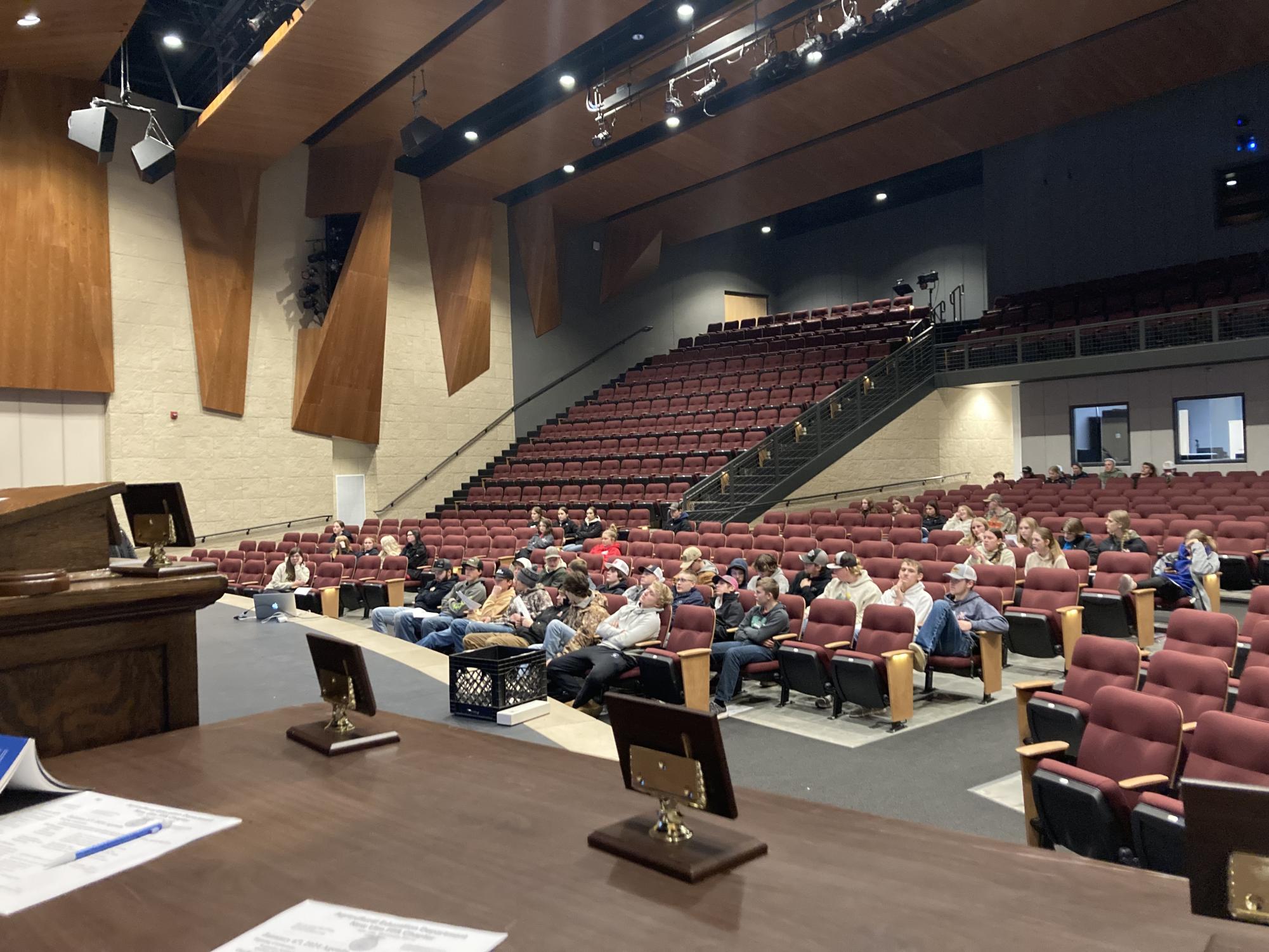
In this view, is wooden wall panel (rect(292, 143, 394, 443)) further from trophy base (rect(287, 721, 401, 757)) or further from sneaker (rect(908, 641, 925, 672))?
trophy base (rect(287, 721, 401, 757))

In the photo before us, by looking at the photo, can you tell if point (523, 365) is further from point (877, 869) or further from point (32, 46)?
point (877, 869)

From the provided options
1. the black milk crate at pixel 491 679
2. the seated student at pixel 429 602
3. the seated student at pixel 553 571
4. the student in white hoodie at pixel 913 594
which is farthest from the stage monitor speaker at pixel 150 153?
the student in white hoodie at pixel 913 594

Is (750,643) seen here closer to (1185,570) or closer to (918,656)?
(918,656)

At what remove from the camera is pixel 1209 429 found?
47.4 ft

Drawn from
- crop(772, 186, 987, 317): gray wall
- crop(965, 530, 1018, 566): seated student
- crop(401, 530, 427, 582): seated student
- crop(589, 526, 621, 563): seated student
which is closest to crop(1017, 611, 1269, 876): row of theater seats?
crop(965, 530, 1018, 566): seated student

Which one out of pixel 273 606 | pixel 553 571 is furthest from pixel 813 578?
pixel 273 606

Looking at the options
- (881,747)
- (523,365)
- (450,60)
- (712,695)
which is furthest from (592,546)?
(523,365)

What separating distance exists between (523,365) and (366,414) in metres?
3.91

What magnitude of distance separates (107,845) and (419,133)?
11.7 m

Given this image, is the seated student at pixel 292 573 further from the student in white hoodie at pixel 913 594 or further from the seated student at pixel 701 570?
the student in white hoodie at pixel 913 594

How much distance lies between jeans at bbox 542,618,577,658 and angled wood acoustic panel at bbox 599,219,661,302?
14238 millimetres

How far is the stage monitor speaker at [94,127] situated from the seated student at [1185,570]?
1074 cm

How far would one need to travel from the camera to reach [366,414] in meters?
14.9

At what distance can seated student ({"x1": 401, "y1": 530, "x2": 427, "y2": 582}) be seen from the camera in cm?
1065
